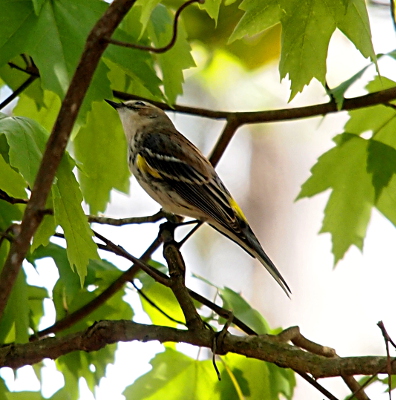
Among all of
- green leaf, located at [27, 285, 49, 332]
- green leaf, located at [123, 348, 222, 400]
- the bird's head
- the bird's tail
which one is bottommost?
green leaf, located at [123, 348, 222, 400]

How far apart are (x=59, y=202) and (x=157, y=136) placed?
2409 millimetres

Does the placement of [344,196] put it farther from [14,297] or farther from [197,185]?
[14,297]

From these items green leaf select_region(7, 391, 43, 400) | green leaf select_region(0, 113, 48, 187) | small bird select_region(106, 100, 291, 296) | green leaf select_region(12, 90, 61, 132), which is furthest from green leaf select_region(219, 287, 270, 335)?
green leaf select_region(0, 113, 48, 187)

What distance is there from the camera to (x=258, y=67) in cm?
732

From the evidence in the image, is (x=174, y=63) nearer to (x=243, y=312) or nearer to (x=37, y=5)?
(x=37, y=5)

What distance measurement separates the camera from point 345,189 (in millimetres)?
3057

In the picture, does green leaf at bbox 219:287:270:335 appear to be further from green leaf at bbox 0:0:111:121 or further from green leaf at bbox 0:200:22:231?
green leaf at bbox 0:0:111:121

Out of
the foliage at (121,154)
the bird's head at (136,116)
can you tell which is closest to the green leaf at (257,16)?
the foliage at (121,154)

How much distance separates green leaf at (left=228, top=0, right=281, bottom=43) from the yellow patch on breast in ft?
5.49

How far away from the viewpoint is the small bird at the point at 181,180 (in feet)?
11.5

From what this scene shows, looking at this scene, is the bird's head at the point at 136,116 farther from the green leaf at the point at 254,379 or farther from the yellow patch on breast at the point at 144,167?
the green leaf at the point at 254,379

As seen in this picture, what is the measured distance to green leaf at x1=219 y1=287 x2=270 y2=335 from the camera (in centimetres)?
277

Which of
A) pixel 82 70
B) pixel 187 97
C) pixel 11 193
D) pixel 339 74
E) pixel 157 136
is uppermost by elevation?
pixel 339 74

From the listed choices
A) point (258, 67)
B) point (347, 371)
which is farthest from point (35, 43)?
point (258, 67)
